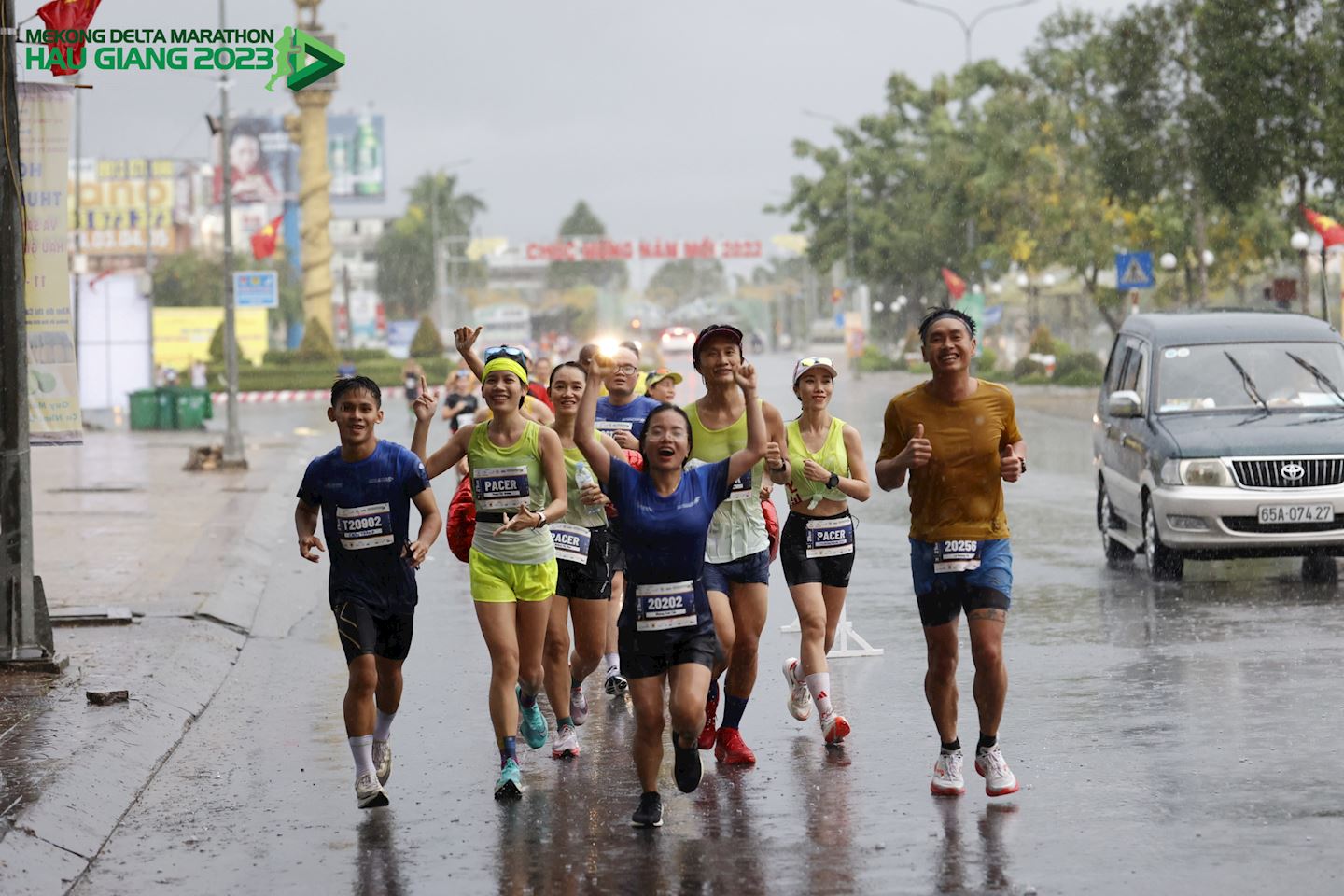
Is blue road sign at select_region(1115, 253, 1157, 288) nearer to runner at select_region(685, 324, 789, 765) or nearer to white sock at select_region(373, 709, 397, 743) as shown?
runner at select_region(685, 324, 789, 765)

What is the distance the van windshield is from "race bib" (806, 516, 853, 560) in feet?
21.8

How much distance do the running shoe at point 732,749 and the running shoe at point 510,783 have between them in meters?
1.03

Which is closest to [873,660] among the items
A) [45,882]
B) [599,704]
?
[599,704]

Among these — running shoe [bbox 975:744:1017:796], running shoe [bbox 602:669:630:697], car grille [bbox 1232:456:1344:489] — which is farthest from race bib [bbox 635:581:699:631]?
car grille [bbox 1232:456:1344:489]

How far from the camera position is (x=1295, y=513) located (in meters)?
A: 14.2

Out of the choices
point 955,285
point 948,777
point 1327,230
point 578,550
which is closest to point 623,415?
point 578,550

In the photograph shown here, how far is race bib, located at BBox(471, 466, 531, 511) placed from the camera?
8602 mm

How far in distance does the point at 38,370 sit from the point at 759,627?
583 centimetres

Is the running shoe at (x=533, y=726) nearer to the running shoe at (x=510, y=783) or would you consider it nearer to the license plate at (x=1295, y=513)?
the running shoe at (x=510, y=783)

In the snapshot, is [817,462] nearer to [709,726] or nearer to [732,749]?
[709,726]

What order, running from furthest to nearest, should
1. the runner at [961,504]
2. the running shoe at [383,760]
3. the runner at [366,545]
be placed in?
the running shoe at [383,760] → the runner at [366,545] → the runner at [961,504]

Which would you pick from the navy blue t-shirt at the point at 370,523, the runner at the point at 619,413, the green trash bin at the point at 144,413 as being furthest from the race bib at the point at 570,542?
the green trash bin at the point at 144,413

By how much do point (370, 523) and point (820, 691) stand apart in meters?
2.30

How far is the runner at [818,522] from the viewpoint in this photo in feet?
30.6
